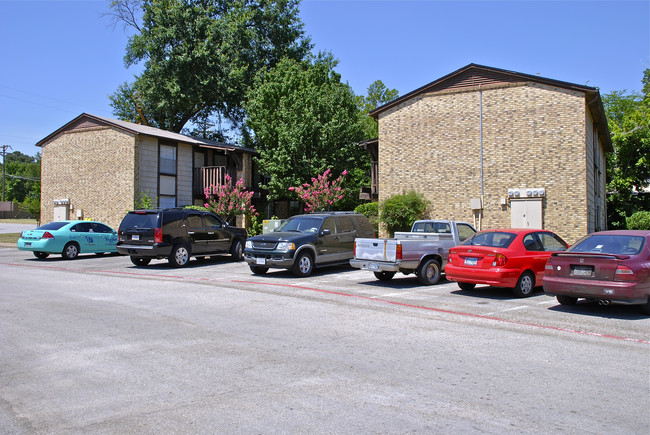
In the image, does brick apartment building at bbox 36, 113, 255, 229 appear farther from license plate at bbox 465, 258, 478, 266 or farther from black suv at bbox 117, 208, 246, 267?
license plate at bbox 465, 258, 478, 266

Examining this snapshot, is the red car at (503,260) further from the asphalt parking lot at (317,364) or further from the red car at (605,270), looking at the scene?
the red car at (605,270)

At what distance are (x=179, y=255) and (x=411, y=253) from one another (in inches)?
322

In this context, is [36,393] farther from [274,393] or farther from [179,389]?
[274,393]

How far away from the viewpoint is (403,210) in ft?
74.0

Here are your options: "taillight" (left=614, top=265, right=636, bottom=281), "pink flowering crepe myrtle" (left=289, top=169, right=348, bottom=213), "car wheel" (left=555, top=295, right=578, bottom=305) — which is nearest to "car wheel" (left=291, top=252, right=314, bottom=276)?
"car wheel" (left=555, top=295, right=578, bottom=305)

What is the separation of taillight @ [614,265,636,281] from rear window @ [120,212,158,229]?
12.7 m

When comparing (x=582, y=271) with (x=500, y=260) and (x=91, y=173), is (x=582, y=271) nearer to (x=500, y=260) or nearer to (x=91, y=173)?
(x=500, y=260)

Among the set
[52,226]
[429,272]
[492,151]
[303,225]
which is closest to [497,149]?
[492,151]

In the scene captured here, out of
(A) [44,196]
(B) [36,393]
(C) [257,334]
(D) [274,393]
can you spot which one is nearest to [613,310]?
(C) [257,334]

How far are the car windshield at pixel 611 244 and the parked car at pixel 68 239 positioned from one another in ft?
57.8

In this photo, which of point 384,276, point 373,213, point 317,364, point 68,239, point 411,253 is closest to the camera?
point 317,364

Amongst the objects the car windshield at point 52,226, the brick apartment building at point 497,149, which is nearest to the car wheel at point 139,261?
the car windshield at point 52,226

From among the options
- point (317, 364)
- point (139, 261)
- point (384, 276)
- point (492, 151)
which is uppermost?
point (492, 151)

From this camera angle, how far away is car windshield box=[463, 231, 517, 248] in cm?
1106
